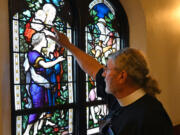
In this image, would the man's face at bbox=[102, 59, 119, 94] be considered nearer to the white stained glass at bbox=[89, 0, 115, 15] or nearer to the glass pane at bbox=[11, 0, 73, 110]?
the glass pane at bbox=[11, 0, 73, 110]

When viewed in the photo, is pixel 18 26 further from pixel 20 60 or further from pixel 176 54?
pixel 176 54

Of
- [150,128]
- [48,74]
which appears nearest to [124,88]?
[150,128]

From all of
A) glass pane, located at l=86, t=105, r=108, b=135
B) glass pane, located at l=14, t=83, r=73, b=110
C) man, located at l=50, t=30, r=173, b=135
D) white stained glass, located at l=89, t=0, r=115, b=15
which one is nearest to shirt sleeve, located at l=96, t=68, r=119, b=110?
man, located at l=50, t=30, r=173, b=135

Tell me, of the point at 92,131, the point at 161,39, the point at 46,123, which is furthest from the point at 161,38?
the point at 46,123

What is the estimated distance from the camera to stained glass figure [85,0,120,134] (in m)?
2.22

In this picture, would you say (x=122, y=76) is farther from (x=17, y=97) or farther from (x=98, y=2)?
(x=98, y=2)

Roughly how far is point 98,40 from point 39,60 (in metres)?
0.74

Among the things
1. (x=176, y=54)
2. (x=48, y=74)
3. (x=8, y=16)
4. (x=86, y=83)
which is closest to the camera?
(x=8, y=16)

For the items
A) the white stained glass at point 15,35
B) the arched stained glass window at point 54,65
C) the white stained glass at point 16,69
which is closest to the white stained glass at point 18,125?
the arched stained glass window at point 54,65

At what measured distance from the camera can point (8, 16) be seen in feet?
5.21

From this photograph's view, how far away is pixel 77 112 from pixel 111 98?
760mm

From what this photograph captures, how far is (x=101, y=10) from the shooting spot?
2.36m

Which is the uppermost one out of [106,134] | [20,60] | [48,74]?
[20,60]

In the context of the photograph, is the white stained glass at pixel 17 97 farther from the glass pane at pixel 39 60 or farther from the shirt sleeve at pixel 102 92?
the shirt sleeve at pixel 102 92
